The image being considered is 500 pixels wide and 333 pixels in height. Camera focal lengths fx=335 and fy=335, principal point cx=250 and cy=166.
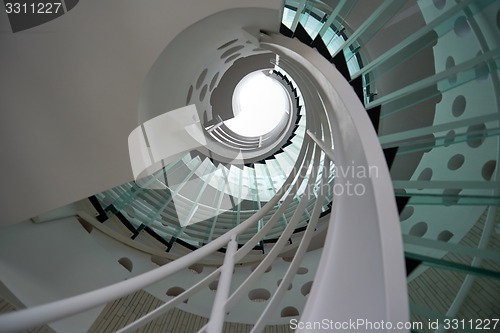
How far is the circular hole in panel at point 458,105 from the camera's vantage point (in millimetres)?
2349

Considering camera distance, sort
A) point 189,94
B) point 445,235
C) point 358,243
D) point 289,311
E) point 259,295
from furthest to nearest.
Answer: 1. point 259,295
2. point 189,94
3. point 289,311
4. point 445,235
5. point 358,243

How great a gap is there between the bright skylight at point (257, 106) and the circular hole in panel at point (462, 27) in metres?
7.95

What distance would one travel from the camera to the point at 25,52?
10.3 feet

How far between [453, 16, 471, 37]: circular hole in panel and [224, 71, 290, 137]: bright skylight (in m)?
7.95

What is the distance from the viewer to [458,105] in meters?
2.40

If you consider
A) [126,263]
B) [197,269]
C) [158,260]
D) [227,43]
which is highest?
[227,43]

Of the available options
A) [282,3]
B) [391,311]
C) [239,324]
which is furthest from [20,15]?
[239,324]

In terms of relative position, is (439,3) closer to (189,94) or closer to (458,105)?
(458,105)

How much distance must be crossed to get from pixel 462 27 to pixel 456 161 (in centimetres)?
82

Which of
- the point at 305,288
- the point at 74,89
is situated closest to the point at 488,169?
the point at 74,89

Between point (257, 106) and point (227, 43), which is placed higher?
point (227, 43)

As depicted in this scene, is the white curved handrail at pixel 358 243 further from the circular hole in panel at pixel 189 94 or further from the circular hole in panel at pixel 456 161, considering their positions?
the circular hole in panel at pixel 189 94

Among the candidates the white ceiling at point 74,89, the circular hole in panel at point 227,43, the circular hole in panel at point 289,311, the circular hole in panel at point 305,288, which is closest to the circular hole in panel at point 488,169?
the white ceiling at point 74,89

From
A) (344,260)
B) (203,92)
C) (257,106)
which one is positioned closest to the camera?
(344,260)
